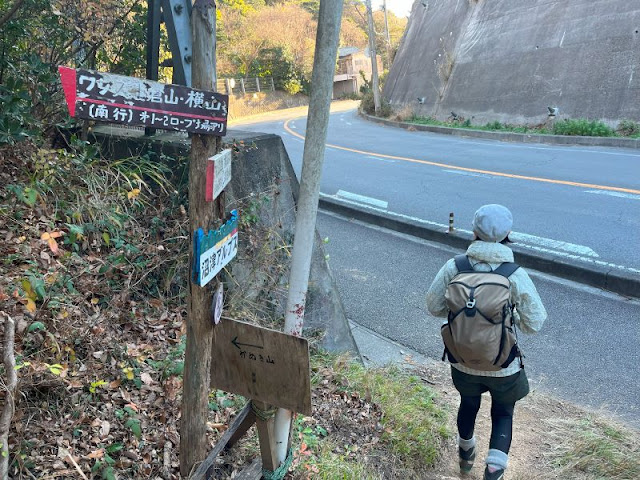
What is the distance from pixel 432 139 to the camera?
1775 centimetres

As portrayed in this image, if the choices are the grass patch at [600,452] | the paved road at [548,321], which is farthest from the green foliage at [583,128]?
the grass patch at [600,452]

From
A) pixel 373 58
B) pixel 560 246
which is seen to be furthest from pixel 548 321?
pixel 373 58

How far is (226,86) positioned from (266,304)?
3462 cm

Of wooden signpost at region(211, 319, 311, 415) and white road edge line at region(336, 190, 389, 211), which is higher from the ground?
wooden signpost at region(211, 319, 311, 415)

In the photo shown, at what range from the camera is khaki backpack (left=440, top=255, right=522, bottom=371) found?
2629mm

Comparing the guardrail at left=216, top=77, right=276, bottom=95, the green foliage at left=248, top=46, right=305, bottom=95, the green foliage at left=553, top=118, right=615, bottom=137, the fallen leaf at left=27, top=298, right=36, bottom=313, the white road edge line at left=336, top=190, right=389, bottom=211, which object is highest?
the green foliage at left=248, top=46, right=305, bottom=95

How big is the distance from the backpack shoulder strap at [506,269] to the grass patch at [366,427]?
1188 mm

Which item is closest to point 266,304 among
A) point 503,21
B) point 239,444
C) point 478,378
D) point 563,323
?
point 239,444

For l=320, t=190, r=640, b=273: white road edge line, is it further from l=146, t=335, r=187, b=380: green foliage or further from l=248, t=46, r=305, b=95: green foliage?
l=248, t=46, r=305, b=95: green foliage

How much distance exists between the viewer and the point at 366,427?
327 centimetres

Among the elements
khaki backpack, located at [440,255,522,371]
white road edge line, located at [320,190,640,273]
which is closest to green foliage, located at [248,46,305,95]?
white road edge line, located at [320,190,640,273]

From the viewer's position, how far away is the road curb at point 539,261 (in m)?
5.38

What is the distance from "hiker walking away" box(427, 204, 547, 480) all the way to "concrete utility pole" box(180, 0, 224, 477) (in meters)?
1.27

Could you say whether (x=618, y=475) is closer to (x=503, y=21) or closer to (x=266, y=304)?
(x=266, y=304)
